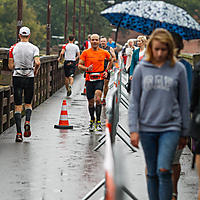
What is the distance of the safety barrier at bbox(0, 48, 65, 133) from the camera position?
12680 millimetres

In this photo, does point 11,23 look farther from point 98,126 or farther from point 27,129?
point 27,129

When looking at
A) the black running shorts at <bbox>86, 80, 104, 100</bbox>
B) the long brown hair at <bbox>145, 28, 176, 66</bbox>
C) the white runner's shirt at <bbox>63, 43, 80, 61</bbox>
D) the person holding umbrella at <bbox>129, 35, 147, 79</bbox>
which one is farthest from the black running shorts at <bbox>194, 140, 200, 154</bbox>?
the white runner's shirt at <bbox>63, 43, 80, 61</bbox>

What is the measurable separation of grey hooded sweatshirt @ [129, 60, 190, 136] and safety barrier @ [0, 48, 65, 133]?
6.60 m

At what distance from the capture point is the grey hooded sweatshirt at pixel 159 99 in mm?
5754

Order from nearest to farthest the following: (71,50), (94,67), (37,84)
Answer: (94,67) → (37,84) → (71,50)

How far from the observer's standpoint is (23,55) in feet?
37.6

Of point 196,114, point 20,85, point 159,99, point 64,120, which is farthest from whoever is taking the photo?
point 64,120

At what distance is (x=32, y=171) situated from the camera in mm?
8836

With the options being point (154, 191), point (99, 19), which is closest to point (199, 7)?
point (99, 19)

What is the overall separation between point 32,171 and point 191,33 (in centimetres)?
266

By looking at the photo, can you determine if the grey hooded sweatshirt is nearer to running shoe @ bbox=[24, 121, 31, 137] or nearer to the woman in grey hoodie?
the woman in grey hoodie

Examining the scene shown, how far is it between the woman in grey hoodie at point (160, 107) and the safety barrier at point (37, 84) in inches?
260

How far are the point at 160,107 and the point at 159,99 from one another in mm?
67

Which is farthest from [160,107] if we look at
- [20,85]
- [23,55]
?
[20,85]
